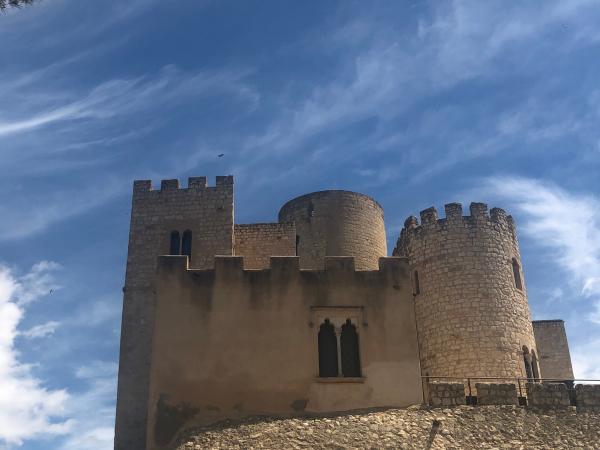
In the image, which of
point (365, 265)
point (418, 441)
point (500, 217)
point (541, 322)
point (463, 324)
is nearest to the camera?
point (418, 441)

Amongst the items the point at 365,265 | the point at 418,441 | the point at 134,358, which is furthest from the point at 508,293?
the point at 134,358

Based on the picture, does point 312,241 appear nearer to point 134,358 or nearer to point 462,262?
point 462,262

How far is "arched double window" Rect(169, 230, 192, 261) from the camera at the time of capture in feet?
84.2

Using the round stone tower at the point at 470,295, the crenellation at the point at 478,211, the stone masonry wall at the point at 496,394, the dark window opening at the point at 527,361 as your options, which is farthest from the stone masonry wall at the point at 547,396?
the crenellation at the point at 478,211

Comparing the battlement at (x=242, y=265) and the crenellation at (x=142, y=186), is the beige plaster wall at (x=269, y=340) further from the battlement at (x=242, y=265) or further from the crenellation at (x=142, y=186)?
the crenellation at (x=142, y=186)

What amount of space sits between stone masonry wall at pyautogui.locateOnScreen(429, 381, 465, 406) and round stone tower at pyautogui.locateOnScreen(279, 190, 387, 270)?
10.3 meters

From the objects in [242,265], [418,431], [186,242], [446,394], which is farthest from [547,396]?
[186,242]

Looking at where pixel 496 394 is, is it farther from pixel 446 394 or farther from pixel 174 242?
pixel 174 242

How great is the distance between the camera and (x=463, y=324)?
24047 millimetres

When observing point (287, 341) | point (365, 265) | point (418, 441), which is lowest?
point (418, 441)

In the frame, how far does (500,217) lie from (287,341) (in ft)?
38.2

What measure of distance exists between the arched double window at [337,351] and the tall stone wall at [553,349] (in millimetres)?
16806

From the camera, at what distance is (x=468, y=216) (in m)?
25.5

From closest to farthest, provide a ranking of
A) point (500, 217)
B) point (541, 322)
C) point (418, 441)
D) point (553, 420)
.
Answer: point (418, 441), point (553, 420), point (500, 217), point (541, 322)
